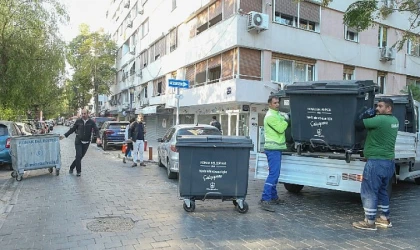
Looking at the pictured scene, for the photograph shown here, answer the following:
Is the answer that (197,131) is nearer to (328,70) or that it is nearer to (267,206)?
(267,206)

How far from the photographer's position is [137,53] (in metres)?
35.7

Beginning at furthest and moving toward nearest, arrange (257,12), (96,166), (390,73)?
(390,73) → (257,12) → (96,166)

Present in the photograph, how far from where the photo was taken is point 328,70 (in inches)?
761

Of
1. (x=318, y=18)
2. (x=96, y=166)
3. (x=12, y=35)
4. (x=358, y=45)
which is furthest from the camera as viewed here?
(x=358, y=45)

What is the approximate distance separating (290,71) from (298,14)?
296 centimetres

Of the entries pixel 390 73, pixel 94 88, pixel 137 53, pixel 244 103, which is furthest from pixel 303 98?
pixel 94 88

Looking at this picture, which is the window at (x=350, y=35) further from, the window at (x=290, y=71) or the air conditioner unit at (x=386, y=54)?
the window at (x=290, y=71)

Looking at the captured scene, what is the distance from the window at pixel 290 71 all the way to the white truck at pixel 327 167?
10.4 meters

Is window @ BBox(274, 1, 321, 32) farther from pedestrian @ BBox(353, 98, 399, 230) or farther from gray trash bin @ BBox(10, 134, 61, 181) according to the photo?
pedestrian @ BBox(353, 98, 399, 230)

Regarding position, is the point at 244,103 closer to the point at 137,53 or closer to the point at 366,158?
the point at 366,158

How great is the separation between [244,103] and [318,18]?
6.56 meters

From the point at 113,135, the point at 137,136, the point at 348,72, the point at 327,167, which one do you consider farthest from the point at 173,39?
the point at 327,167

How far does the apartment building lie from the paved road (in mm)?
9221

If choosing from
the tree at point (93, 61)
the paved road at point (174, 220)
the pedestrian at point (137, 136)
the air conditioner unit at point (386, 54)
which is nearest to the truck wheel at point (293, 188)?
the paved road at point (174, 220)
